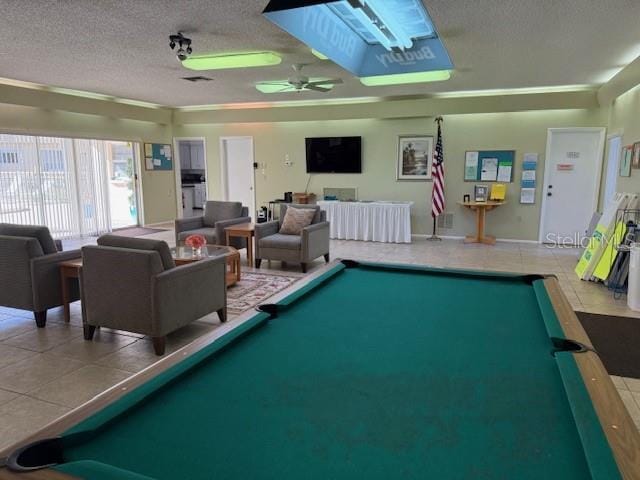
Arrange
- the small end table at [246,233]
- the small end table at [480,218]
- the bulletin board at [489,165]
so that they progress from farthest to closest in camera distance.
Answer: the bulletin board at [489,165] → the small end table at [480,218] → the small end table at [246,233]

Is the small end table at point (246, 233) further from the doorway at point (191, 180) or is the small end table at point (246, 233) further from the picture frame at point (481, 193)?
the doorway at point (191, 180)

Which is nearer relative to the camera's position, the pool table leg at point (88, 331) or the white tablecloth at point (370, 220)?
the pool table leg at point (88, 331)

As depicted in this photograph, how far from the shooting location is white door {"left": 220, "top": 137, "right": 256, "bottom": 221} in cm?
1020

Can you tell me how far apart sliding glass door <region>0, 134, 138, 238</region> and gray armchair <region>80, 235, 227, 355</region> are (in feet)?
17.6

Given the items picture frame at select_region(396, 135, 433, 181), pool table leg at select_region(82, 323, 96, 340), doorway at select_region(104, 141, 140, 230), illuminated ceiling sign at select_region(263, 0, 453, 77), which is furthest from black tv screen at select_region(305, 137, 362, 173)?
pool table leg at select_region(82, 323, 96, 340)

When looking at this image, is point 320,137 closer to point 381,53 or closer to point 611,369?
point 381,53

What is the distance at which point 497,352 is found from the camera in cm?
162

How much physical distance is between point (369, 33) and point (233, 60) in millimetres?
1623

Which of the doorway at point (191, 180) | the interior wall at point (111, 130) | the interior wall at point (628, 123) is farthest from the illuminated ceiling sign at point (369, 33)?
the doorway at point (191, 180)

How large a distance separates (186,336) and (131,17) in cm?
284

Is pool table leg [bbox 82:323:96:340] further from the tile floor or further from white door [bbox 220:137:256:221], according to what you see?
→ white door [bbox 220:137:256:221]

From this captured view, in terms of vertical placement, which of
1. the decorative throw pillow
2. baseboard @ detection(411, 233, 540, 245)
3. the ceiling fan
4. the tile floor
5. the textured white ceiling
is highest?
the textured white ceiling

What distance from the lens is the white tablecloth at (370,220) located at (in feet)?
26.8

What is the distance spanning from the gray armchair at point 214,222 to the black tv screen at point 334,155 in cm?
263
